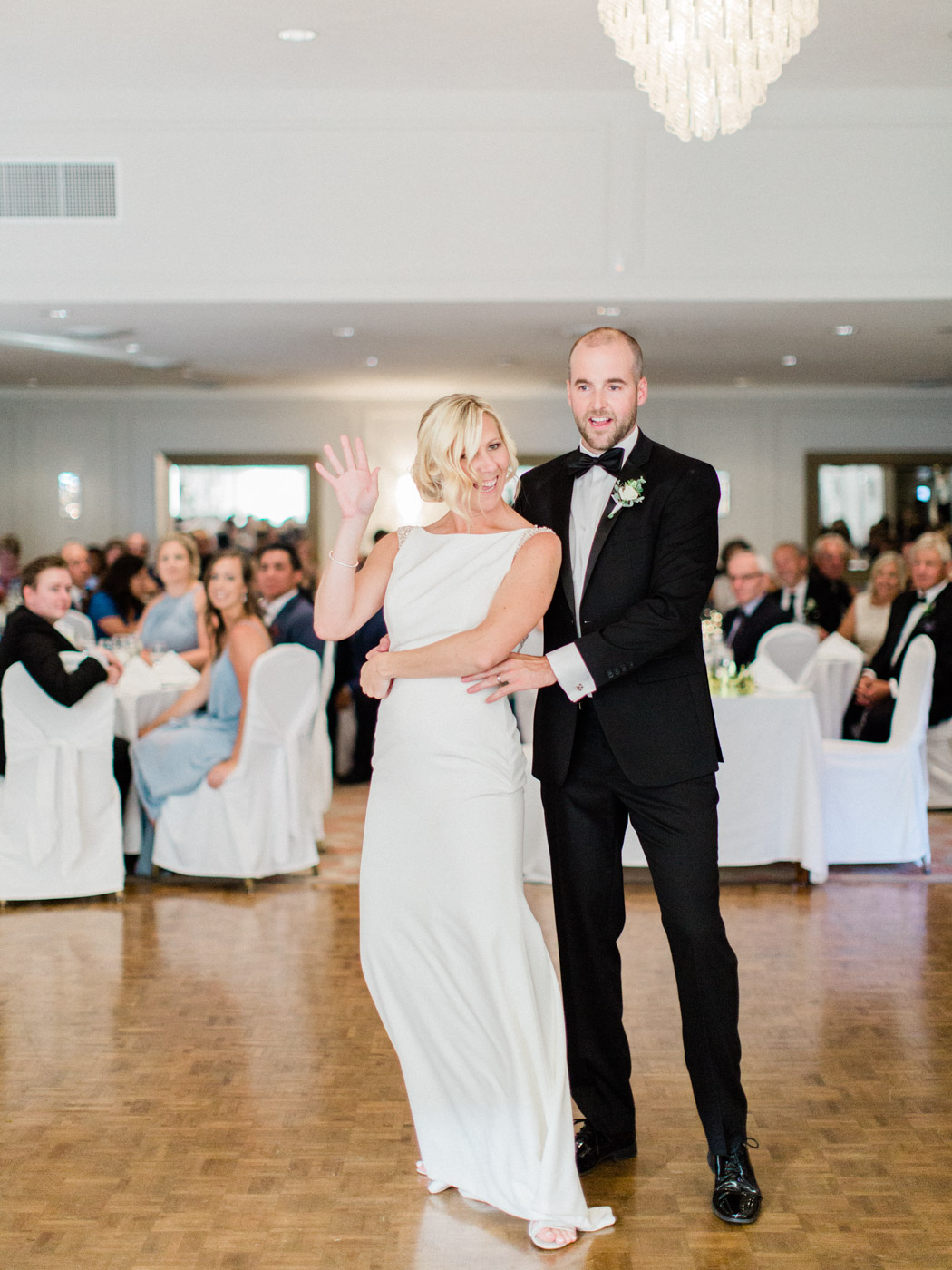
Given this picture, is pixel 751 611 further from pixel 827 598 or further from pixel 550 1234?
pixel 550 1234

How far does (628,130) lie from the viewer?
22.1 feet

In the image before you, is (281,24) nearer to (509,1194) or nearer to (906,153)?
(906,153)

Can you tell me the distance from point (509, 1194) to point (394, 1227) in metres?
0.23

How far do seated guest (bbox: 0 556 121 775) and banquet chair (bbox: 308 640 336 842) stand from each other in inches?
41.4

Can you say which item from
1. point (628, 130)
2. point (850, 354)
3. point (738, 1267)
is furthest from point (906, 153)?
point (738, 1267)

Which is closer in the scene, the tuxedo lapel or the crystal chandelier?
the tuxedo lapel

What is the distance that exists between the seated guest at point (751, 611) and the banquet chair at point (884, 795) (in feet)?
4.50

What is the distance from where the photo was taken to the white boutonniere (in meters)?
2.43

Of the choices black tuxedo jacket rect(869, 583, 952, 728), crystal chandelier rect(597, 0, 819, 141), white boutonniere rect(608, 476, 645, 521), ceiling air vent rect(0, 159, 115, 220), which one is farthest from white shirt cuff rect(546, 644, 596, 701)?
ceiling air vent rect(0, 159, 115, 220)

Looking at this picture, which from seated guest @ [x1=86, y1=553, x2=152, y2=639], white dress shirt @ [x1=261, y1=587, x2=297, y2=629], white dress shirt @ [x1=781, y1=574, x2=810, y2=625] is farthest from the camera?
white dress shirt @ [x1=781, y1=574, x2=810, y2=625]

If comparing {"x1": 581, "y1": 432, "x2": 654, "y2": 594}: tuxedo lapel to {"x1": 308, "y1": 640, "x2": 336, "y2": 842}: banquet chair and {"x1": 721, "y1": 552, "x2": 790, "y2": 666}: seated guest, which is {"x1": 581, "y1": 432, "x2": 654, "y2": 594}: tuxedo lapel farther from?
{"x1": 721, "y1": 552, "x2": 790, "y2": 666}: seated guest

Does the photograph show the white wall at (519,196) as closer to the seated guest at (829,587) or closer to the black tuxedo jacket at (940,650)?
the black tuxedo jacket at (940,650)

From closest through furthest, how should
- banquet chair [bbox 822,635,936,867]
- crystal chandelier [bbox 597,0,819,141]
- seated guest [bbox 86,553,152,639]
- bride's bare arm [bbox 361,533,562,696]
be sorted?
1. bride's bare arm [bbox 361,533,562,696]
2. crystal chandelier [bbox 597,0,819,141]
3. banquet chair [bbox 822,635,936,867]
4. seated guest [bbox 86,553,152,639]

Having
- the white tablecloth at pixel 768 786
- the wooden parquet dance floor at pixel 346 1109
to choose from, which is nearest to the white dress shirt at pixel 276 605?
the white tablecloth at pixel 768 786
